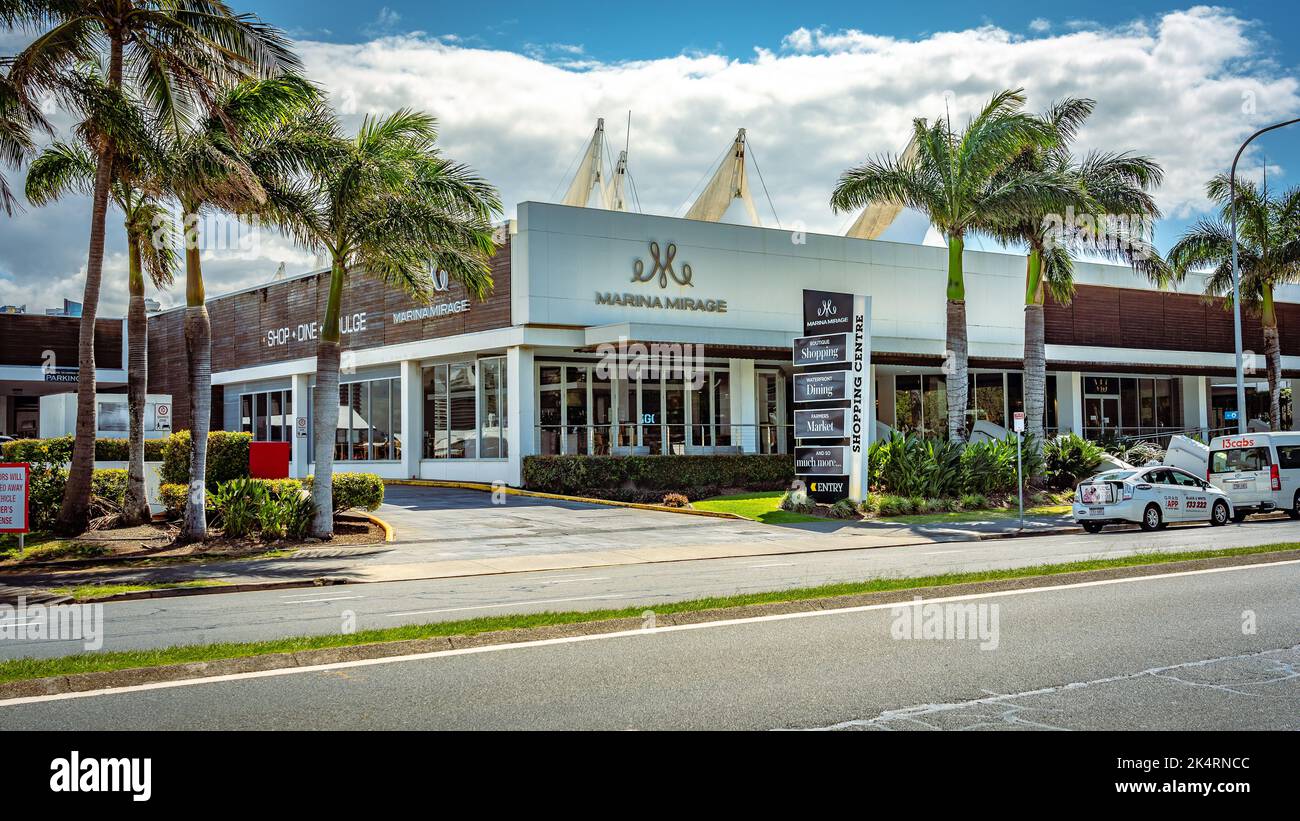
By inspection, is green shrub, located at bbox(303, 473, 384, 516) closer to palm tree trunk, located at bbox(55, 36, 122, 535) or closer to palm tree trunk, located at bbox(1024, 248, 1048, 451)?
palm tree trunk, located at bbox(55, 36, 122, 535)

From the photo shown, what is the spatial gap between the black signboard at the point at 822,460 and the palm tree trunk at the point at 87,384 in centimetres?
1577

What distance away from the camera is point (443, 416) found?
33.2 meters

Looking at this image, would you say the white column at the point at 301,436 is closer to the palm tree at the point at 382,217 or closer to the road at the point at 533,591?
the palm tree at the point at 382,217

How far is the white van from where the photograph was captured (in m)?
24.4

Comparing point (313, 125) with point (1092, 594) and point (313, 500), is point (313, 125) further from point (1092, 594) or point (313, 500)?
point (1092, 594)

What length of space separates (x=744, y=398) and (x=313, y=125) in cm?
1719

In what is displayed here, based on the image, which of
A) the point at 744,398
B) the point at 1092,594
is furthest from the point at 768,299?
the point at 1092,594

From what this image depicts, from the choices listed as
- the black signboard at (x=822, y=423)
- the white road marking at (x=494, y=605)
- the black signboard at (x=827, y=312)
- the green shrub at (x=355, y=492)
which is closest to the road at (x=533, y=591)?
the white road marking at (x=494, y=605)

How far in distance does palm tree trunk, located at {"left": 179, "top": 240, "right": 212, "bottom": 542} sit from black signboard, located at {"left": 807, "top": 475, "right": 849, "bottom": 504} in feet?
45.8

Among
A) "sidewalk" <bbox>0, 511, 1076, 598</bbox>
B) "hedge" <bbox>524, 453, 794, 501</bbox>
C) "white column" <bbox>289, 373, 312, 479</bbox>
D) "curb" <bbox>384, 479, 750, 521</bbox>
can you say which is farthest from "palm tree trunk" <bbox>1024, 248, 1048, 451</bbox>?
"white column" <bbox>289, 373, 312, 479</bbox>

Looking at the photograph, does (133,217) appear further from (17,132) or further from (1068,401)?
(1068,401)

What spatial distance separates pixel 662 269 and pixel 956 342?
8.87 m

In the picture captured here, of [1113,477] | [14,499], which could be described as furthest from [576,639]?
[1113,477]

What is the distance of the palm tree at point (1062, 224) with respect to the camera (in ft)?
97.5
